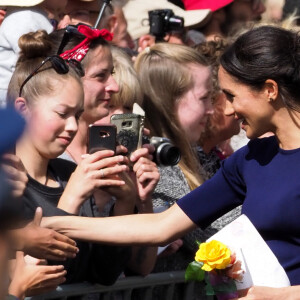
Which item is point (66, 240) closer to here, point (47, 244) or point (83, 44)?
point (47, 244)

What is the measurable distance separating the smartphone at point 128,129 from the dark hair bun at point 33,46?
460mm

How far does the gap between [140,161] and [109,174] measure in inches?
12.4

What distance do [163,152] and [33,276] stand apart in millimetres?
1016

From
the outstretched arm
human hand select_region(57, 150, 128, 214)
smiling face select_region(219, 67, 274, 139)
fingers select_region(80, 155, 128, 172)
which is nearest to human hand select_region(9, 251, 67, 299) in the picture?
the outstretched arm

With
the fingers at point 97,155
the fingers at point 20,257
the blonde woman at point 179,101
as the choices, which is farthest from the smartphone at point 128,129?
the fingers at point 20,257

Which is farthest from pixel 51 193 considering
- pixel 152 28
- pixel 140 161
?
pixel 152 28

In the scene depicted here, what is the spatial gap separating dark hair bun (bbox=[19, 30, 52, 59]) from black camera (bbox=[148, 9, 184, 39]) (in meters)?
2.20

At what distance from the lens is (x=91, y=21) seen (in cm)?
491

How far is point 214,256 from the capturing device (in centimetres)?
247

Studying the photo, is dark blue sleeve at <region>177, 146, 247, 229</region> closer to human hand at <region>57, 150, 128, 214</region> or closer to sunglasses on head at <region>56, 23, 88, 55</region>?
human hand at <region>57, 150, 128, 214</region>

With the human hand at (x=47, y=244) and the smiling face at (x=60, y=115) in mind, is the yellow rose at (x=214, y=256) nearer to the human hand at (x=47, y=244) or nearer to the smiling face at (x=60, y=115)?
the human hand at (x=47, y=244)

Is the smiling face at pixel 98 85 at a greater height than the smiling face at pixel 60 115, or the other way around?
the smiling face at pixel 60 115

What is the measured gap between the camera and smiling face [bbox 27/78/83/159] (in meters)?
3.02

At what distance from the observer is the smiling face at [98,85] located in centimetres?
359
